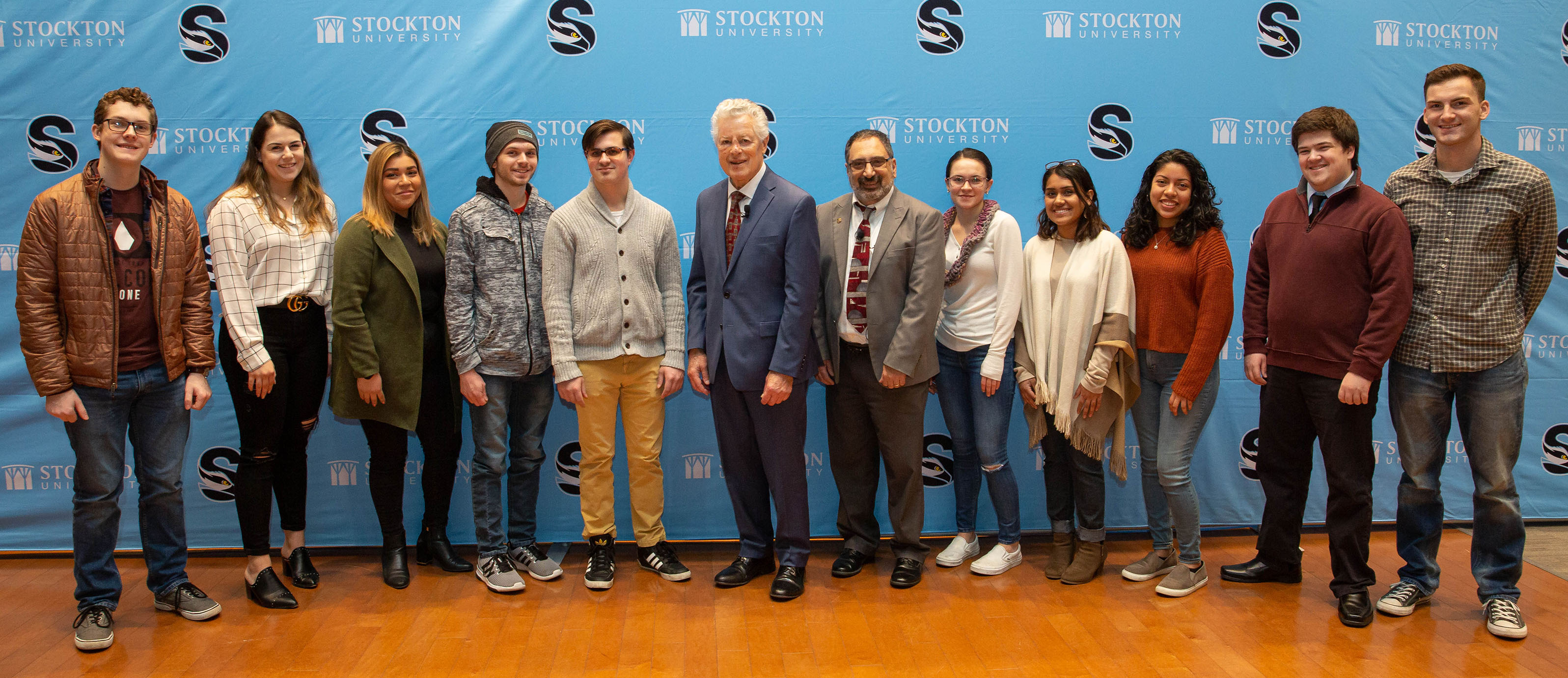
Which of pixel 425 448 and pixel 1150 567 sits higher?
pixel 425 448

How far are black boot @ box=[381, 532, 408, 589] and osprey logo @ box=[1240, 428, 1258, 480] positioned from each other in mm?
3482

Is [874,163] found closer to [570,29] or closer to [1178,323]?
[1178,323]

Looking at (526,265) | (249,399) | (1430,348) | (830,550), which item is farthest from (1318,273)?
(249,399)

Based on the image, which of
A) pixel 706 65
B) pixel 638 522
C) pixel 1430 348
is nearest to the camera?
pixel 1430 348

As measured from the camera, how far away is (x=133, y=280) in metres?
2.83

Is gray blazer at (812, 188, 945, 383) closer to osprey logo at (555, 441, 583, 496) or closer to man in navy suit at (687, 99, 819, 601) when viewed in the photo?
man in navy suit at (687, 99, 819, 601)

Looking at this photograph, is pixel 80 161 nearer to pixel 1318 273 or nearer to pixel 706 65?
pixel 706 65

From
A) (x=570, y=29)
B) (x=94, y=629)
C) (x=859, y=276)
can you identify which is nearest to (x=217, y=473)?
(x=94, y=629)

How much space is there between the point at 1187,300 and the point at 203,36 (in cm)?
391

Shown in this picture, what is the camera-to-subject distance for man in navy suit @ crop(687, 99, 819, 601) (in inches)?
119

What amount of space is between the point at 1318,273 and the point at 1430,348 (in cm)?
41

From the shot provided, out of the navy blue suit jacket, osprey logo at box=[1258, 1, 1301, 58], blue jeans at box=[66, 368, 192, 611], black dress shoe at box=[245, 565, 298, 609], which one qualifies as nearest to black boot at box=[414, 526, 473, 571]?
black dress shoe at box=[245, 565, 298, 609]

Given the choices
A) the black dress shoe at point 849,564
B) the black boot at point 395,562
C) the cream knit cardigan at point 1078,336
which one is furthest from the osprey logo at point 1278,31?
the black boot at point 395,562

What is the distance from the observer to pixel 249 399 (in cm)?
306
